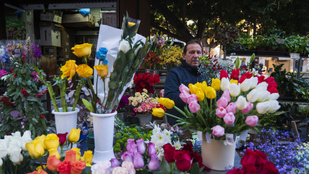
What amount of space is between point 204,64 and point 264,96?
107 centimetres

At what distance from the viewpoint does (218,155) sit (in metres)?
0.93

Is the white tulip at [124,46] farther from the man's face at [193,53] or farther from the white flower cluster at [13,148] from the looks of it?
the man's face at [193,53]

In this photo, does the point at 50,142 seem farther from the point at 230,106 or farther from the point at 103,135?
the point at 230,106

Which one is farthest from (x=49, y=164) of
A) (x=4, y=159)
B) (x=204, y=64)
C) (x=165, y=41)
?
(x=165, y=41)

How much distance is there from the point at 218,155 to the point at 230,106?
240 millimetres

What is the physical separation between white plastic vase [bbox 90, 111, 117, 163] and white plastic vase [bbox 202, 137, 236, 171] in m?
0.42

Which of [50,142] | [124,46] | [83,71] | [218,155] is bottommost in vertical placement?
[218,155]

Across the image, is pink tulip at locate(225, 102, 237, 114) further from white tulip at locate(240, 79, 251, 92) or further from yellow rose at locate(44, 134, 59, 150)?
yellow rose at locate(44, 134, 59, 150)

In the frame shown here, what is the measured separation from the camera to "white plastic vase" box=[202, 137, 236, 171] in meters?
0.92

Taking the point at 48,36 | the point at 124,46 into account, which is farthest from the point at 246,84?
the point at 48,36

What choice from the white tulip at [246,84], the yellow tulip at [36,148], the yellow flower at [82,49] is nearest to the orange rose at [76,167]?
the yellow tulip at [36,148]

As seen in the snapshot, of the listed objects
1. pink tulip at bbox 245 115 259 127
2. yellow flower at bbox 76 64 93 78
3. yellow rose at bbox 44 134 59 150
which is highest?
yellow flower at bbox 76 64 93 78

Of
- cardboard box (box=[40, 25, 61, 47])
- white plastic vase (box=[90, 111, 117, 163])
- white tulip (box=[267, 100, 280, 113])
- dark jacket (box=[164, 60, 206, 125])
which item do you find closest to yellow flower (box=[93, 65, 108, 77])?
white plastic vase (box=[90, 111, 117, 163])

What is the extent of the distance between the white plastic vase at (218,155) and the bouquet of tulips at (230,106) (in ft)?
0.16
